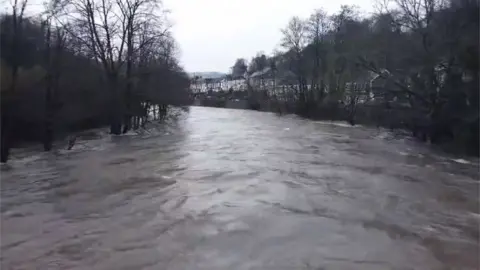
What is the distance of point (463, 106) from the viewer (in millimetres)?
19234

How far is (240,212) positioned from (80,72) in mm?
15785

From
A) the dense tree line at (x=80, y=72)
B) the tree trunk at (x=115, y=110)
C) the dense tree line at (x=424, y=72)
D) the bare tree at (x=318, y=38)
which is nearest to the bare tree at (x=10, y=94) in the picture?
the dense tree line at (x=80, y=72)

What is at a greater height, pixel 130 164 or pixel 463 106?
pixel 463 106

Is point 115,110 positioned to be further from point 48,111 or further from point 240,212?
point 240,212

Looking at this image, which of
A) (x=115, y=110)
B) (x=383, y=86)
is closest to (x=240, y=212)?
(x=383, y=86)

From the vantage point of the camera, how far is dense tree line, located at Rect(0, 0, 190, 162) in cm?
1681

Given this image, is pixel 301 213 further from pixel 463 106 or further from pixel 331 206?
pixel 463 106

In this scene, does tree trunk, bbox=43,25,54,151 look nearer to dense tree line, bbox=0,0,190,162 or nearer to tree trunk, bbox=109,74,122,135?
dense tree line, bbox=0,0,190,162

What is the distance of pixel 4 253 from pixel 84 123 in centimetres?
1735

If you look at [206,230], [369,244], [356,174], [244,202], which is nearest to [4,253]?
[206,230]

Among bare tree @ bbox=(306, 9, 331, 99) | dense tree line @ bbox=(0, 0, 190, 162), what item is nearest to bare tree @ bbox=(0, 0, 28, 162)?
dense tree line @ bbox=(0, 0, 190, 162)

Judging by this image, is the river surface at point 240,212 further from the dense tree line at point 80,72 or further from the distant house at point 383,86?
the distant house at point 383,86

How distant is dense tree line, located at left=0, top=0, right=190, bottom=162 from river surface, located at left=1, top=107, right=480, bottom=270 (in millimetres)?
2447

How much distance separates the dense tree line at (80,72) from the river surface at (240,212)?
8.03 feet
